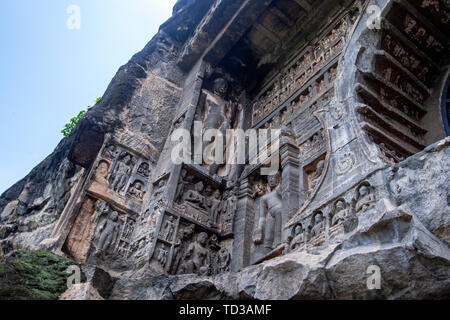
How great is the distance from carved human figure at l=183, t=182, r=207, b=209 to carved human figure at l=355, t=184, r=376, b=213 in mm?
3259

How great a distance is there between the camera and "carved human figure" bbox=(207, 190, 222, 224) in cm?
680

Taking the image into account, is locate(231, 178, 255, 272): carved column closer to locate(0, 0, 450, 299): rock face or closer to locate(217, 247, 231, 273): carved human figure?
locate(0, 0, 450, 299): rock face

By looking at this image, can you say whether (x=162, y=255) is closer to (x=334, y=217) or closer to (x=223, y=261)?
(x=223, y=261)

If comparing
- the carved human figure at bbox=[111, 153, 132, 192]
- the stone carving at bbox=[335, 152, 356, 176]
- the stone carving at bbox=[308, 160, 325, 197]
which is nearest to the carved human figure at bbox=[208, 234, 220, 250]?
the carved human figure at bbox=[111, 153, 132, 192]

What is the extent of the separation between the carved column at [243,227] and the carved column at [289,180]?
32.7 inches

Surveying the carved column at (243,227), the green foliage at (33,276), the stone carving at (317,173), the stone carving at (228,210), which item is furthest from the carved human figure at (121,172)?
the stone carving at (317,173)

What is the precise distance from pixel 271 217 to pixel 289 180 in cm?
66

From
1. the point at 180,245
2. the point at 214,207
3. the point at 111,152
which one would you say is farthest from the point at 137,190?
the point at 180,245

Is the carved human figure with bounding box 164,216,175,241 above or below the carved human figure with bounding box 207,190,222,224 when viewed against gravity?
below

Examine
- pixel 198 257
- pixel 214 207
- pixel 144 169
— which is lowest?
pixel 198 257

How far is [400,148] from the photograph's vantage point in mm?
5062

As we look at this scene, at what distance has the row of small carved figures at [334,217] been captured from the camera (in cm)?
388

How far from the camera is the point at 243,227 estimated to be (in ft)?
20.7
